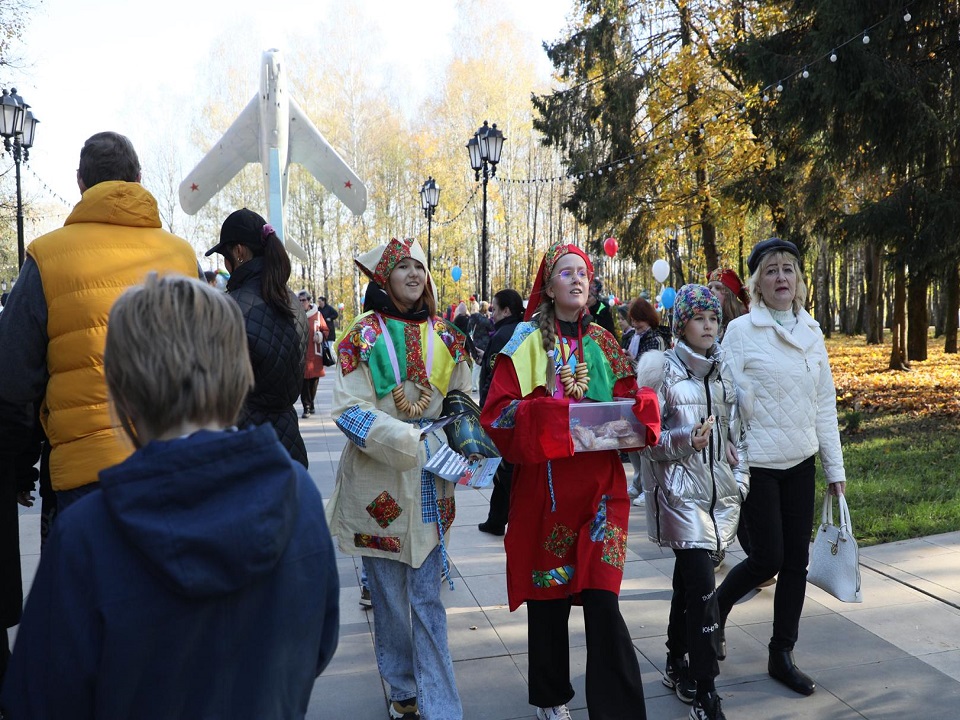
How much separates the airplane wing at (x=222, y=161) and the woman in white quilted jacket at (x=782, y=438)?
13.8 metres

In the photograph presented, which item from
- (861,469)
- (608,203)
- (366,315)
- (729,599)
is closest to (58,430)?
(366,315)

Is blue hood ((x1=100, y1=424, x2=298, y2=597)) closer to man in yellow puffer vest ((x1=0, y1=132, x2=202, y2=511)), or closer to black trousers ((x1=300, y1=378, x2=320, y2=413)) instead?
man in yellow puffer vest ((x1=0, y1=132, x2=202, y2=511))

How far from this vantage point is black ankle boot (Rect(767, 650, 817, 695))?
3.84 meters

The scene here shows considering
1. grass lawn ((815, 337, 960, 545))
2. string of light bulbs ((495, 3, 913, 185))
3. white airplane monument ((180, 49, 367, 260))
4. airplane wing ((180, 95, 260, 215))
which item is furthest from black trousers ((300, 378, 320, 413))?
grass lawn ((815, 337, 960, 545))

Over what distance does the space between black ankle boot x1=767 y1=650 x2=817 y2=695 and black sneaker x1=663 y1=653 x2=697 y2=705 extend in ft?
1.50

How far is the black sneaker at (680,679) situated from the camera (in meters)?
3.82

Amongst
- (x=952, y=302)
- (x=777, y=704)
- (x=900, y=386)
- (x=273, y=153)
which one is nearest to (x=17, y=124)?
(x=273, y=153)

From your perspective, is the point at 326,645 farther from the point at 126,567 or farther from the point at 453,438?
the point at 453,438

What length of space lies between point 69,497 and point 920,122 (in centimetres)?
1183

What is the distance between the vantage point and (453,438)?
3609mm

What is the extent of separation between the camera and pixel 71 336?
2.80m

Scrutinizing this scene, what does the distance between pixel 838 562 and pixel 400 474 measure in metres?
2.18

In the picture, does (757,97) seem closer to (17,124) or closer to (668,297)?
(668,297)

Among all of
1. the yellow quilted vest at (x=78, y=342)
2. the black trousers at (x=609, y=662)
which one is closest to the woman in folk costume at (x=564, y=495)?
the black trousers at (x=609, y=662)
